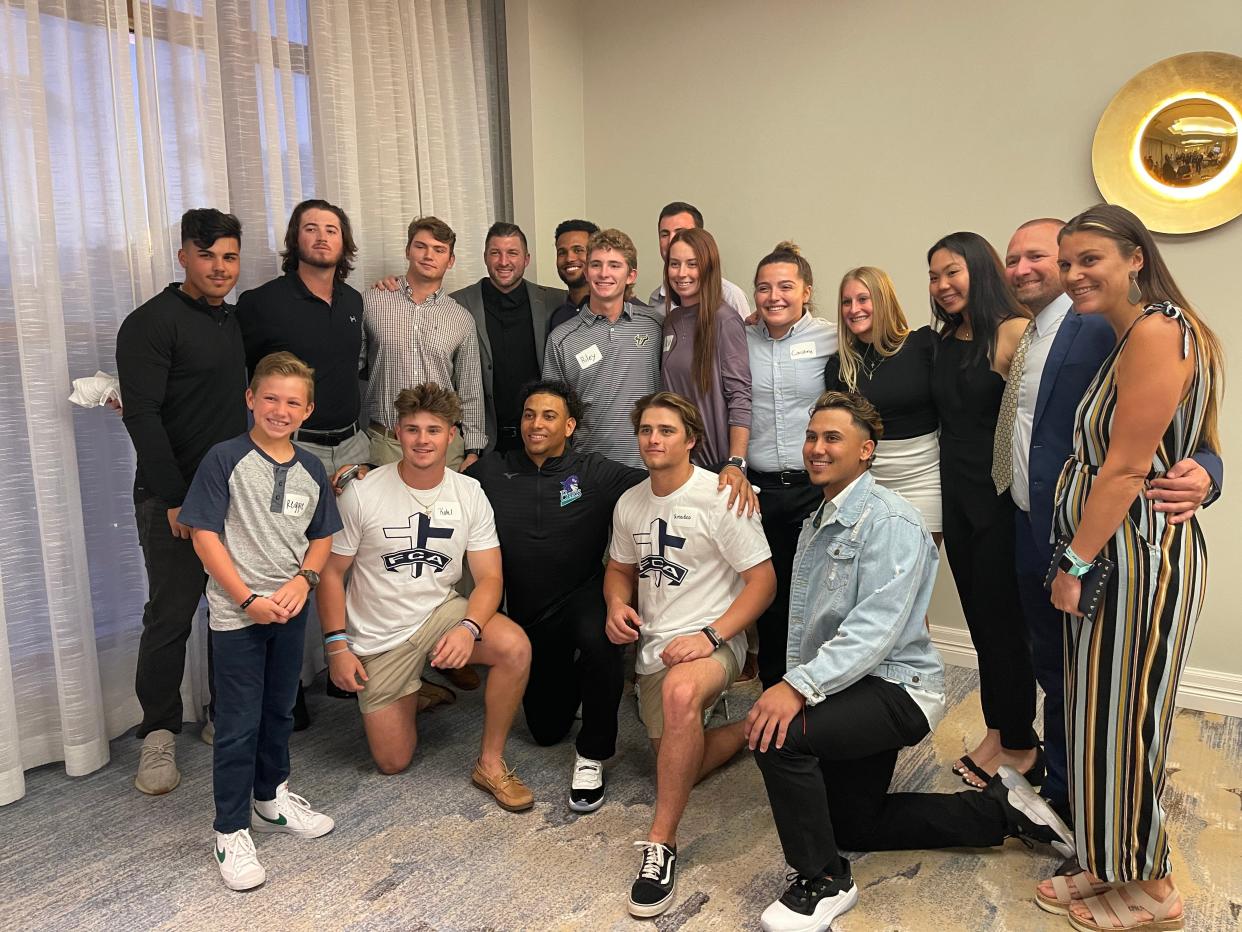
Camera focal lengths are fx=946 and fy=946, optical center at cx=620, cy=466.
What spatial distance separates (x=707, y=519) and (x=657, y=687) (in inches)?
19.1

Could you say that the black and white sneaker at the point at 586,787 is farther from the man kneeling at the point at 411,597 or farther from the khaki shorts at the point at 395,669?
the khaki shorts at the point at 395,669

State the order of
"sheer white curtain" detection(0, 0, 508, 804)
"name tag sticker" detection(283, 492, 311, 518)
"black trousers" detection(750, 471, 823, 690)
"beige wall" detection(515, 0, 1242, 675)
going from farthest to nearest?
1. "beige wall" detection(515, 0, 1242, 675)
2. "black trousers" detection(750, 471, 823, 690)
3. "sheer white curtain" detection(0, 0, 508, 804)
4. "name tag sticker" detection(283, 492, 311, 518)

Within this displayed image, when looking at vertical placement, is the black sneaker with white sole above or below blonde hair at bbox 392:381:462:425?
below

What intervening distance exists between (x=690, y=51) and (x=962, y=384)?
234 centimetres

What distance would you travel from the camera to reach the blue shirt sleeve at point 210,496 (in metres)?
2.28

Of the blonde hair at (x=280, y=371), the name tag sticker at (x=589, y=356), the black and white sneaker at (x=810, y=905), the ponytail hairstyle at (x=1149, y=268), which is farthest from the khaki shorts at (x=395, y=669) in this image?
the ponytail hairstyle at (x=1149, y=268)

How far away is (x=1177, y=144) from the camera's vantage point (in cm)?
314

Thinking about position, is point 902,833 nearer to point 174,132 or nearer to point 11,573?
point 11,573

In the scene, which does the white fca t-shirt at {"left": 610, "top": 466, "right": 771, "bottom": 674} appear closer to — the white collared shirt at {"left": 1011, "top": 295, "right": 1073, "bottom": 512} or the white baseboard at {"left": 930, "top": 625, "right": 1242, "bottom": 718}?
the white collared shirt at {"left": 1011, "top": 295, "right": 1073, "bottom": 512}

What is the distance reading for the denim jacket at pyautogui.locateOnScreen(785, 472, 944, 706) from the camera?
209 centimetres

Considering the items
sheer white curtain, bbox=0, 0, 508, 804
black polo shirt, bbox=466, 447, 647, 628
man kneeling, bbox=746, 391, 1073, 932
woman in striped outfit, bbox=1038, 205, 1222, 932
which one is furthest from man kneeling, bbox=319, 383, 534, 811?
woman in striped outfit, bbox=1038, 205, 1222, 932

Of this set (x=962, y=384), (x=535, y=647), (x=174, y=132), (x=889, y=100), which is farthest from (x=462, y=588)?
(x=889, y=100)

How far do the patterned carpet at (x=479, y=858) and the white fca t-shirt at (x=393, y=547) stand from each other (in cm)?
48

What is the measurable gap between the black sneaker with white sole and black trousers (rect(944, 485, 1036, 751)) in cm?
34
